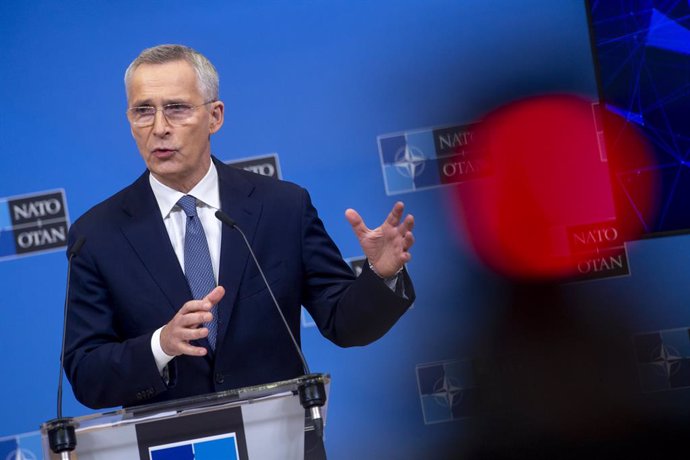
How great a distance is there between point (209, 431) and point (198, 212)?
855mm

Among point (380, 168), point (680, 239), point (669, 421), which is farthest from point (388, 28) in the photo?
point (669, 421)

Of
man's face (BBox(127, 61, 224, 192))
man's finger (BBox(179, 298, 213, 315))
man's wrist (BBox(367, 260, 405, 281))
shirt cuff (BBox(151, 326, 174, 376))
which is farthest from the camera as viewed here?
man's face (BBox(127, 61, 224, 192))

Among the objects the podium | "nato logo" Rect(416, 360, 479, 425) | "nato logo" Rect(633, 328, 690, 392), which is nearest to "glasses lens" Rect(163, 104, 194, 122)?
the podium

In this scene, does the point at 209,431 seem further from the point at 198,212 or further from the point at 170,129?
the point at 170,129

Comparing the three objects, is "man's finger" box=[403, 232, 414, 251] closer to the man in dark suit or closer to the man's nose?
the man in dark suit

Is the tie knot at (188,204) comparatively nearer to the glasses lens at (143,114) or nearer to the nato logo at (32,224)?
the glasses lens at (143,114)

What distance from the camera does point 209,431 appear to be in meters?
1.88

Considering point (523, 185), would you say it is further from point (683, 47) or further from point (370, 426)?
point (370, 426)

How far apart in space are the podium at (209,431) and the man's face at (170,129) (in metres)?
0.86

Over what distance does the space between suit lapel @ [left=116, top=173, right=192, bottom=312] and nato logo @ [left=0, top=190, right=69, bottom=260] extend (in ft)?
4.90

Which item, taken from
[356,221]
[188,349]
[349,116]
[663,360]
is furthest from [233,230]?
[663,360]

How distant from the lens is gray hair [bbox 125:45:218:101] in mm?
2621

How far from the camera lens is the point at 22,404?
4.03 m

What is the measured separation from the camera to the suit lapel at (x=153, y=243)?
2486 millimetres
